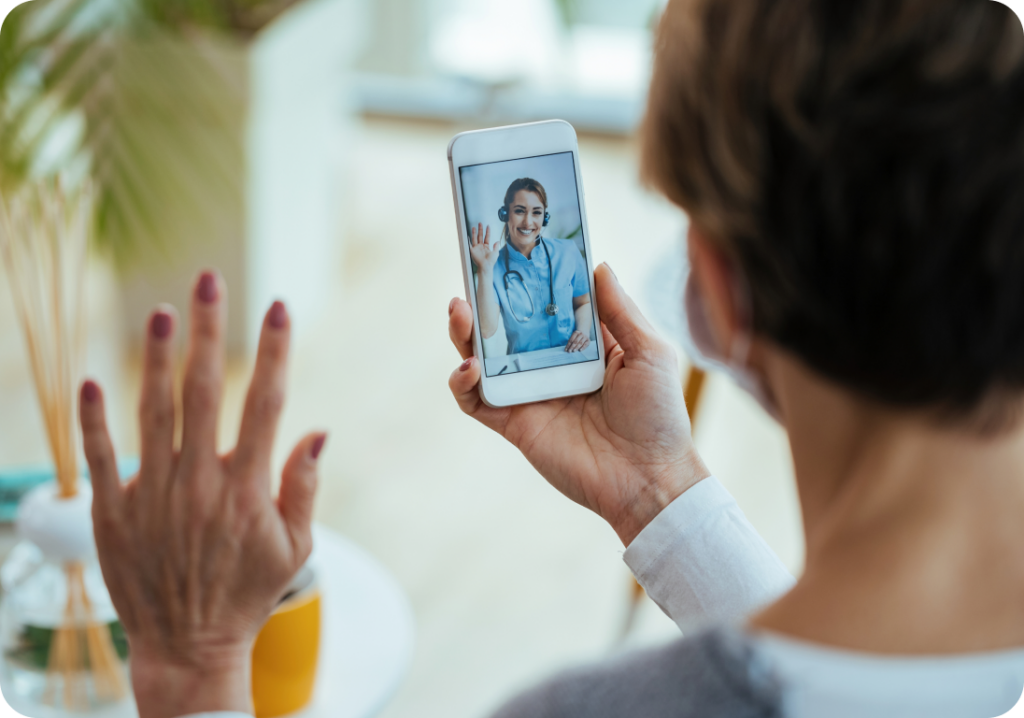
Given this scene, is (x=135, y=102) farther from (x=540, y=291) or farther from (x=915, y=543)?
(x=915, y=543)

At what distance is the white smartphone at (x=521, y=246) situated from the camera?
801 millimetres

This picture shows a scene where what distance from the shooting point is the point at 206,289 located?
0.60 m

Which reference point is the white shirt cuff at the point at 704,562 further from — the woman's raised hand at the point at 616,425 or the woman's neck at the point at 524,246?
the woman's neck at the point at 524,246

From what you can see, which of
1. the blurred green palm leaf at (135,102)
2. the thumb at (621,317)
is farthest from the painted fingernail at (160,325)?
the blurred green palm leaf at (135,102)

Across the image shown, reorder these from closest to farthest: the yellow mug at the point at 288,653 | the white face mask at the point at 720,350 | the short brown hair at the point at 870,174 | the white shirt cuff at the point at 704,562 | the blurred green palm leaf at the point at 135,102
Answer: the short brown hair at the point at 870,174 < the white face mask at the point at 720,350 < the white shirt cuff at the point at 704,562 < the yellow mug at the point at 288,653 < the blurred green palm leaf at the point at 135,102

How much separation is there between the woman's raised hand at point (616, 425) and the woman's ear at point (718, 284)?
29 cm

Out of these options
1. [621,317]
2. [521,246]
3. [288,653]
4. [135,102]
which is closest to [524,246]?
[521,246]

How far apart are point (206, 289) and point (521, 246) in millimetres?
278

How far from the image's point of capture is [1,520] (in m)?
1.08

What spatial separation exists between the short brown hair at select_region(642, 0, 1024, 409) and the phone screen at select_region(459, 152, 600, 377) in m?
0.34

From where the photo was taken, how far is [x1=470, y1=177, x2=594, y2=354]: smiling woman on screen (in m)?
0.80

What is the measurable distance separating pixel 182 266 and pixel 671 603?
1.71m

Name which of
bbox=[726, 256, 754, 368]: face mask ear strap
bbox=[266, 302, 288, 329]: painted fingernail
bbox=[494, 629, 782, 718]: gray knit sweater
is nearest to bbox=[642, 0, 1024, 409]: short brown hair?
bbox=[726, 256, 754, 368]: face mask ear strap

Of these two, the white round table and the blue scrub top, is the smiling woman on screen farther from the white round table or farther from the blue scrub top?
the white round table
